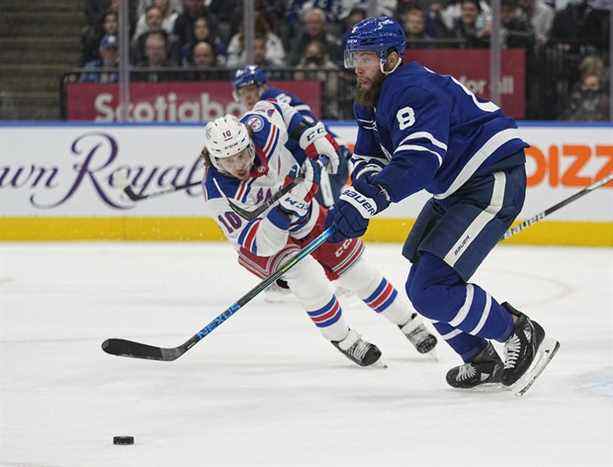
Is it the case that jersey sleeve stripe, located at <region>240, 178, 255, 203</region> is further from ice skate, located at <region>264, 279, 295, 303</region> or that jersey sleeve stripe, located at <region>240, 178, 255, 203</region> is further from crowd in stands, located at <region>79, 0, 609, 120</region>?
crowd in stands, located at <region>79, 0, 609, 120</region>

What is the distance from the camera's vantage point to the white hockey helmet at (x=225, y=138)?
170 inches

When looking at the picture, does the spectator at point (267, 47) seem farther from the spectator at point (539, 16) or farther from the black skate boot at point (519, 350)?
the black skate boot at point (519, 350)

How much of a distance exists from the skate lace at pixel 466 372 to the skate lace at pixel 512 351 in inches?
4.3

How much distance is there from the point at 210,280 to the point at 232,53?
2.35m

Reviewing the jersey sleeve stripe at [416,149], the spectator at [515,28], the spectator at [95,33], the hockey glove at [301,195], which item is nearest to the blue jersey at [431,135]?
the jersey sleeve stripe at [416,149]

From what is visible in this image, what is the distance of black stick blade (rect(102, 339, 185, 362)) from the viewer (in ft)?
13.1

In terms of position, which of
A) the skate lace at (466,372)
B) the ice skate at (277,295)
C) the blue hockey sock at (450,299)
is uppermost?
the blue hockey sock at (450,299)

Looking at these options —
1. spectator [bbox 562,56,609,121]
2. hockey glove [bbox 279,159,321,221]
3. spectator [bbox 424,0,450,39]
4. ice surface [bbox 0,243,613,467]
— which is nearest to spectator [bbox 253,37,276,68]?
spectator [bbox 424,0,450,39]

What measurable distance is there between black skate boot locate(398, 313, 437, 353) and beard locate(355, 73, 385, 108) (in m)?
1.00

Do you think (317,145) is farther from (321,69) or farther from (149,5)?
(149,5)

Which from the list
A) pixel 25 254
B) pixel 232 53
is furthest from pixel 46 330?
pixel 232 53

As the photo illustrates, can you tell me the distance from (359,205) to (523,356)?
67 cm

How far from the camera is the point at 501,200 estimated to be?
387 centimetres

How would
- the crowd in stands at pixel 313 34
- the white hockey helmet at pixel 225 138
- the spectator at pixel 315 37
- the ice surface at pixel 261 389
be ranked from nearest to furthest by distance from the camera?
the ice surface at pixel 261 389
the white hockey helmet at pixel 225 138
the crowd in stands at pixel 313 34
the spectator at pixel 315 37
